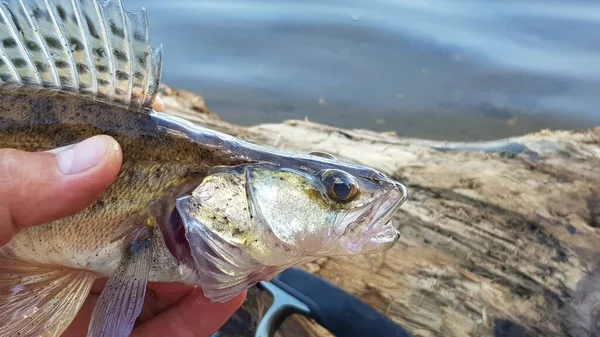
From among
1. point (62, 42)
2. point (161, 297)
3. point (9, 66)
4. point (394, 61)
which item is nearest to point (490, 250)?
point (161, 297)

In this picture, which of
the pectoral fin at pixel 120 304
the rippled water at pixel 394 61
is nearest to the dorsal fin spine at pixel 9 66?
the pectoral fin at pixel 120 304

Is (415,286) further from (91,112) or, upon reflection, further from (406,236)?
(91,112)

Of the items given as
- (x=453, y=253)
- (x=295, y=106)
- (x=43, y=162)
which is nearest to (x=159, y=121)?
(x=43, y=162)

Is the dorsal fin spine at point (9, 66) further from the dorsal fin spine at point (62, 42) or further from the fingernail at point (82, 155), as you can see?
the fingernail at point (82, 155)

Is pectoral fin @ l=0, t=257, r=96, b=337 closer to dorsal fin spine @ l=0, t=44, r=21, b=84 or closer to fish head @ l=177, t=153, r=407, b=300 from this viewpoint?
fish head @ l=177, t=153, r=407, b=300

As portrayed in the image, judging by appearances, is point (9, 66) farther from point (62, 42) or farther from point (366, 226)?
point (366, 226)

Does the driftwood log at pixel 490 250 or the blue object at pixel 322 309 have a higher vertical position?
the driftwood log at pixel 490 250

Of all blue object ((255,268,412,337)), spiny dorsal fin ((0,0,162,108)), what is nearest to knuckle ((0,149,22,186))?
spiny dorsal fin ((0,0,162,108))

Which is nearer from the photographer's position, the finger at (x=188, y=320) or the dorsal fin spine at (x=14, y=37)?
the dorsal fin spine at (x=14, y=37)
